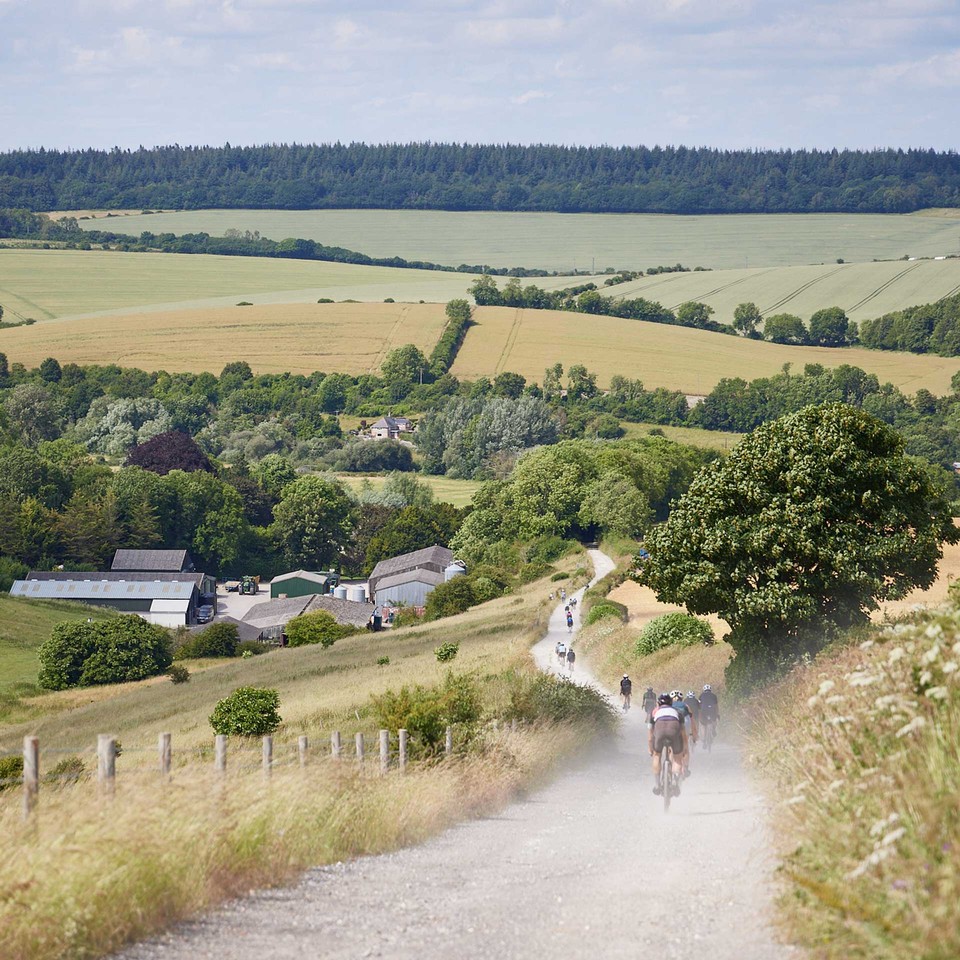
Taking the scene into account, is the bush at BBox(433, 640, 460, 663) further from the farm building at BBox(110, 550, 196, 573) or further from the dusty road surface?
the farm building at BBox(110, 550, 196, 573)

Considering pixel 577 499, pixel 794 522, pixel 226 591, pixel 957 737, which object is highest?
pixel 957 737

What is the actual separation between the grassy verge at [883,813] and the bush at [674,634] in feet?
98.7

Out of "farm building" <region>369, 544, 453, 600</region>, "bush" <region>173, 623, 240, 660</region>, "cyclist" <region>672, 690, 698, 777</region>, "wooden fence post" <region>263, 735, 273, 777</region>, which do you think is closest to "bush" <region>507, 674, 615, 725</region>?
"cyclist" <region>672, 690, 698, 777</region>

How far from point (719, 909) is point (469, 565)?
90.0 meters

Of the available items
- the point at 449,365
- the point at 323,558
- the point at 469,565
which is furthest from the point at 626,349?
the point at 469,565

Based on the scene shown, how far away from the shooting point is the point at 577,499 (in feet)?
333

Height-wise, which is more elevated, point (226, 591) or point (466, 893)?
point (466, 893)

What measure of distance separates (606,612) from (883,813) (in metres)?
49.9

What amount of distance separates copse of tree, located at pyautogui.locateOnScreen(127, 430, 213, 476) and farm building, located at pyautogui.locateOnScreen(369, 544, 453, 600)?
3217 cm

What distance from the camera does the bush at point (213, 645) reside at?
257 feet

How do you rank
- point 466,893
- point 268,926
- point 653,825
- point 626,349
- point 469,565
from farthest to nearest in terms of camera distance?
point 626,349 → point 469,565 → point 653,825 → point 466,893 → point 268,926

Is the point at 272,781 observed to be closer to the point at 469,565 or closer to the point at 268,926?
the point at 268,926

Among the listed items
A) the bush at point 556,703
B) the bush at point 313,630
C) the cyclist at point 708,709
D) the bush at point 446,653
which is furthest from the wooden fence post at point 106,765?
the bush at point 313,630

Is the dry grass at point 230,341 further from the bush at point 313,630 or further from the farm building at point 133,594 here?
the bush at point 313,630
